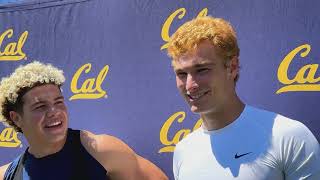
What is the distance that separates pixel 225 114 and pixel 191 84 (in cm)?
15

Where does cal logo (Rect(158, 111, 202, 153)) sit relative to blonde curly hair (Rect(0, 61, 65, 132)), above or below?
below

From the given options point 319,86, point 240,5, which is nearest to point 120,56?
point 240,5

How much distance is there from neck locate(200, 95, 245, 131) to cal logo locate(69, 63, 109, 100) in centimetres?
120

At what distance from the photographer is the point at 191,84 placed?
1.34m

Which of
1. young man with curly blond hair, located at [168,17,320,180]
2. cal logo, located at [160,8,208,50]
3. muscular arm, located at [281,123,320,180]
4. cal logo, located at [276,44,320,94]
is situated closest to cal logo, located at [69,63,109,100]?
cal logo, located at [160,8,208,50]

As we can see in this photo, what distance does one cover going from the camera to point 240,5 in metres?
2.06

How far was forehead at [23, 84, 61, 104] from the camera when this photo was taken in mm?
2031

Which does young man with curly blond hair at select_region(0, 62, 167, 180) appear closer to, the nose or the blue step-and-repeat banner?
the blue step-and-repeat banner

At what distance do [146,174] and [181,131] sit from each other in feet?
0.89

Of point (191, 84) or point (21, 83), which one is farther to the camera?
point (21, 83)

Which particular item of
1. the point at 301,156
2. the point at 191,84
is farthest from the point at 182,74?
the point at 301,156

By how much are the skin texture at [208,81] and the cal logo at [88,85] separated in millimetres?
1201

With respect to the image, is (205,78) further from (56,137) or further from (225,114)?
(56,137)

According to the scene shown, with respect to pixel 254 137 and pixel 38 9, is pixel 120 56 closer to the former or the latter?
pixel 38 9
